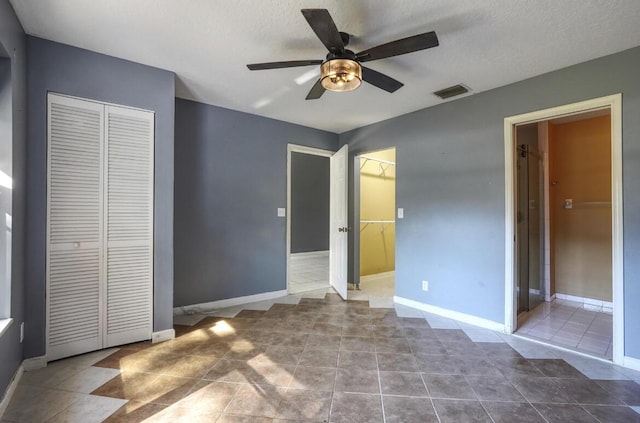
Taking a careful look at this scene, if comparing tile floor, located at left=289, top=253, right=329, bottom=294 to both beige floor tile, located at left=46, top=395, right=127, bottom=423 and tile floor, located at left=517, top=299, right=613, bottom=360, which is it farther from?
tile floor, located at left=517, top=299, right=613, bottom=360

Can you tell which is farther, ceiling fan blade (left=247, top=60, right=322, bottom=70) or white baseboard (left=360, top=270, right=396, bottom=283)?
white baseboard (left=360, top=270, right=396, bottom=283)

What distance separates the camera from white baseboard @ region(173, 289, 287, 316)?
127 inches

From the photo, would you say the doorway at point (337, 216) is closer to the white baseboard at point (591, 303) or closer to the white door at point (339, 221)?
the white door at point (339, 221)

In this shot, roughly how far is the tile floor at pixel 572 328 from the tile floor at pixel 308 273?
2684 mm

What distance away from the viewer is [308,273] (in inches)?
215

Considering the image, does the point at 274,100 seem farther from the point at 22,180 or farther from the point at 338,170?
the point at 22,180

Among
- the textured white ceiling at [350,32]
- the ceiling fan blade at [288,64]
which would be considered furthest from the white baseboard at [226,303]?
the ceiling fan blade at [288,64]

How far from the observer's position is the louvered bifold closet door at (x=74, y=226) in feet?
7.11

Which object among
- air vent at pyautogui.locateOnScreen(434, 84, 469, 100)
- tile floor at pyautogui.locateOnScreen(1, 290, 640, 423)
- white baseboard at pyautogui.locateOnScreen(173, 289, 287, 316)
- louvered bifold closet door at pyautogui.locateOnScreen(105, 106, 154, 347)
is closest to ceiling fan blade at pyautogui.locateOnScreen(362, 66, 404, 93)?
air vent at pyautogui.locateOnScreen(434, 84, 469, 100)

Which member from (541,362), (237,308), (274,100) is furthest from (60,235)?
(541,362)

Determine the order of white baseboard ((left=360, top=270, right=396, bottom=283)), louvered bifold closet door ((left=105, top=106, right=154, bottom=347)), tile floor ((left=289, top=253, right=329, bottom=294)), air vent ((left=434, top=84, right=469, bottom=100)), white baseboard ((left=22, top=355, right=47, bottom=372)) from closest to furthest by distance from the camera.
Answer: white baseboard ((left=22, top=355, right=47, bottom=372))
louvered bifold closet door ((left=105, top=106, right=154, bottom=347))
air vent ((left=434, top=84, right=469, bottom=100))
tile floor ((left=289, top=253, right=329, bottom=294))
white baseboard ((left=360, top=270, right=396, bottom=283))

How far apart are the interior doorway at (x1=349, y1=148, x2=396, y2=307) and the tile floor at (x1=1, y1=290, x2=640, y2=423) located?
2180mm

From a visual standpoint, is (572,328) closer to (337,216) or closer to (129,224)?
(337,216)

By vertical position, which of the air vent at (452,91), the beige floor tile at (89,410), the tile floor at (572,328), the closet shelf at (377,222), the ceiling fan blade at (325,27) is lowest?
the tile floor at (572,328)
